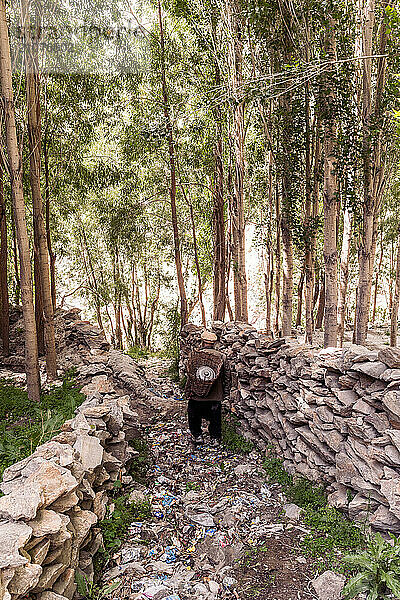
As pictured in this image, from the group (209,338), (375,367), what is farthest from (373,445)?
(209,338)

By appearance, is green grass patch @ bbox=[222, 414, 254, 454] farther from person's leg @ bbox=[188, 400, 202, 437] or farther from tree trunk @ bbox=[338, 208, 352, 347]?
tree trunk @ bbox=[338, 208, 352, 347]

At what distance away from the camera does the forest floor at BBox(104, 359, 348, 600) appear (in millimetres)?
3293

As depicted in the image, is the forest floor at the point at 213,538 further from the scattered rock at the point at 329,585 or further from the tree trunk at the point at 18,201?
the tree trunk at the point at 18,201

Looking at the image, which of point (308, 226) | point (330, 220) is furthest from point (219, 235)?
point (330, 220)

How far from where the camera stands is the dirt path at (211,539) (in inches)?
130

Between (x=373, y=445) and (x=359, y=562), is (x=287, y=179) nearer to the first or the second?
(x=373, y=445)

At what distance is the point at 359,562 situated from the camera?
2.86 metres

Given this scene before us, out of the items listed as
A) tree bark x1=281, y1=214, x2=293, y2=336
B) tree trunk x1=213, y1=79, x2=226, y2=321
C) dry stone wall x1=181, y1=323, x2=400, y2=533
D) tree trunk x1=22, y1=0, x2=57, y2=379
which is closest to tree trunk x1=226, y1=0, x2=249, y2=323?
tree bark x1=281, y1=214, x2=293, y2=336

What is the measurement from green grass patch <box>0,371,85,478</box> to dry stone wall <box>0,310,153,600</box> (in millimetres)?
293

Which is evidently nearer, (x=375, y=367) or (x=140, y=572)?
(x=140, y=572)

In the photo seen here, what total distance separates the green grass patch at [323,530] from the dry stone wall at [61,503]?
5.55ft

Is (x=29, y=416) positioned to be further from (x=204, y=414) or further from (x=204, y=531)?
(x=204, y=531)

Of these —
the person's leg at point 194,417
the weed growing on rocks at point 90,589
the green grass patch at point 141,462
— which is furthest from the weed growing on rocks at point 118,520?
the person's leg at point 194,417

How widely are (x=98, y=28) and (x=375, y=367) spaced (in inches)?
322
